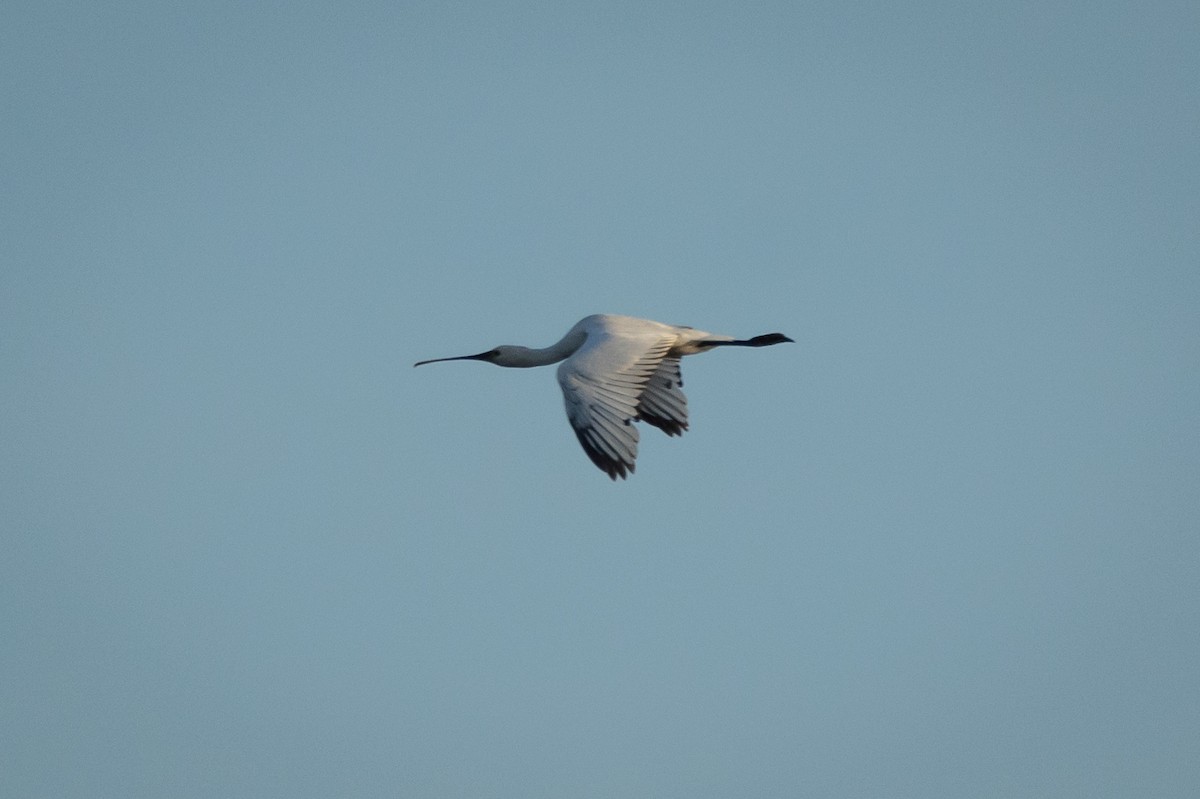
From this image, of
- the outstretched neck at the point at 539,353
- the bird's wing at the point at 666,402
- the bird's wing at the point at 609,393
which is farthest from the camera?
the outstretched neck at the point at 539,353

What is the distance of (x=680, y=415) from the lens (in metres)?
17.1

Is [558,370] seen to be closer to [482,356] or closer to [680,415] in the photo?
[680,415]

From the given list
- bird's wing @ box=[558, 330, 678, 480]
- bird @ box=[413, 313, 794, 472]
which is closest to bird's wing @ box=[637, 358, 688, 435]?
bird @ box=[413, 313, 794, 472]

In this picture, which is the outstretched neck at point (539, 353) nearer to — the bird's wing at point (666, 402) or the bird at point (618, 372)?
the bird at point (618, 372)

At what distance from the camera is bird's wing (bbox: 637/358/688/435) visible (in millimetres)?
17141

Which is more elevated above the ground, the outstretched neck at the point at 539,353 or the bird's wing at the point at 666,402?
the outstretched neck at the point at 539,353

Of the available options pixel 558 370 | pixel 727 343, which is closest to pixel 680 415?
pixel 727 343

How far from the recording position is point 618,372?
49.4 feet

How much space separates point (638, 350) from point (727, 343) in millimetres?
2121

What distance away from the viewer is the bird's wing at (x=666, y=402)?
17141 millimetres

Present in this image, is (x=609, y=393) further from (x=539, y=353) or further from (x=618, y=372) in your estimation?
(x=539, y=353)

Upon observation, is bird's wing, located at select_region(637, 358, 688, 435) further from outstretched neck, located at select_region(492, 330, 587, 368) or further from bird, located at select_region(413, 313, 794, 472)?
outstretched neck, located at select_region(492, 330, 587, 368)

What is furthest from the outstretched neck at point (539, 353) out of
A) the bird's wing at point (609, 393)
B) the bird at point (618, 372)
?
the bird's wing at point (609, 393)

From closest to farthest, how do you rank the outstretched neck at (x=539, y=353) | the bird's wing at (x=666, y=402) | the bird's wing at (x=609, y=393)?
the bird's wing at (x=609, y=393), the bird's wing at (x=666, y=402), the outstretched neck at (x=539, y=353)
